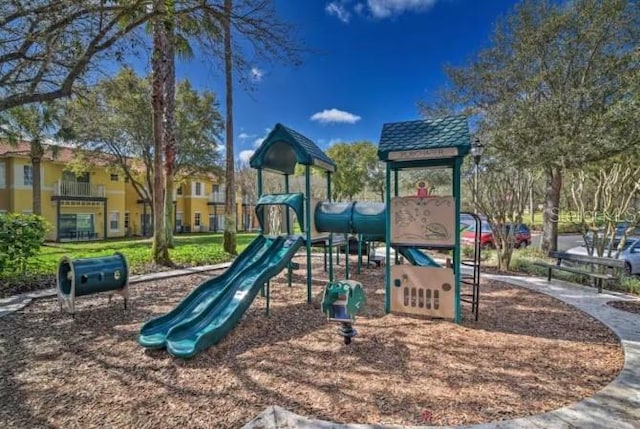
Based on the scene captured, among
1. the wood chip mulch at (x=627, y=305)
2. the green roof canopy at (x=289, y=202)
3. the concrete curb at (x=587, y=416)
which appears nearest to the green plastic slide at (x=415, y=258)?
the green roof canopy at (x=289, y=202)

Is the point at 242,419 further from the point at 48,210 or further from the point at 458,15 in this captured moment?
the point at 48,210

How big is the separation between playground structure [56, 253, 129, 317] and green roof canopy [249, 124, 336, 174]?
10.2 ft

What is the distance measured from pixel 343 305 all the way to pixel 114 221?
93.8ft

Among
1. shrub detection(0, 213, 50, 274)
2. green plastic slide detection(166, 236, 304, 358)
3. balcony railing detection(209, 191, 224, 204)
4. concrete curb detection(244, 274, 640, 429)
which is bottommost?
concrete curb detection(244, 274, 640, 429)

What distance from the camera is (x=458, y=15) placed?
35.5 ft

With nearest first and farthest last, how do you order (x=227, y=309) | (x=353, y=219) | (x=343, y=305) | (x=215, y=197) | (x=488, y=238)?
(x=343, y=305)
(x=227, y=309)
(x=353, y=219)
(x=488, y=238)
(x=215, y=197)

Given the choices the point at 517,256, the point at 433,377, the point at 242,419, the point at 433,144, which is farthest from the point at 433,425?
the point at 517,256

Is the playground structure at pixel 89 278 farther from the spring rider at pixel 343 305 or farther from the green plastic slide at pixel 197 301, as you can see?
the spring rider at pixel 343 305

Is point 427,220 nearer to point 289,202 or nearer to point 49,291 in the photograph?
point 289,202

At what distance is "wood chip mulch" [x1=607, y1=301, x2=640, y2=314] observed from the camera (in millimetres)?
5824

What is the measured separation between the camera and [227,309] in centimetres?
475

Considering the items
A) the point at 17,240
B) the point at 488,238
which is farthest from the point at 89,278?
the point at 488,238

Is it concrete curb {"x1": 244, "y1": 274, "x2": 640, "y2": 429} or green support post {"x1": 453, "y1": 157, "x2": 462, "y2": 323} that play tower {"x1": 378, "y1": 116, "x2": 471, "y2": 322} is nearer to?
green support post {"x1": 453, "y1": 157, "x2": 462, "y2": 323}

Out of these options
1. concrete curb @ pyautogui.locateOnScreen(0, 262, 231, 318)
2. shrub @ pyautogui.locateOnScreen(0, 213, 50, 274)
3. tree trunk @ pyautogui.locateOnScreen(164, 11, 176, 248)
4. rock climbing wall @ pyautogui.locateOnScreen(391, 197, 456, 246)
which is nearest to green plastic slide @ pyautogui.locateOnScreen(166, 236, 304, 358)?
rock climbing wall @ pyautogui.locateOnScreen(391, 197, 456, 246)
